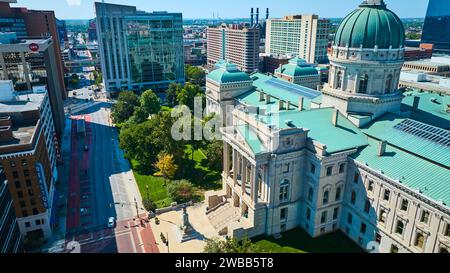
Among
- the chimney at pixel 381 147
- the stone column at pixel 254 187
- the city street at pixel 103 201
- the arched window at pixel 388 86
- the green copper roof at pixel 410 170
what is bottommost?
the city street at pixel 103 201

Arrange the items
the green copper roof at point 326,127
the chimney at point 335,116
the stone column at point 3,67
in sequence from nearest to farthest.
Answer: the green copper roof at point 326,127, the chimney at point 335,116, the stone column at point 3,67

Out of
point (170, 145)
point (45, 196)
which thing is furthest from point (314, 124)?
point (45, 196)

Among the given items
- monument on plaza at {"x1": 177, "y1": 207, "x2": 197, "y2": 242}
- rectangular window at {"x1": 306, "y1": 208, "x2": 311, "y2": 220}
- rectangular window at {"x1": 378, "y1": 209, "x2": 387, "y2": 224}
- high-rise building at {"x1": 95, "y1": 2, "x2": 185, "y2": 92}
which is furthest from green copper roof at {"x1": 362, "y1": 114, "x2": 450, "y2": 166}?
high-rise building at {"x1": 95, "y1": 2, "x2": 185, "y2": 92}

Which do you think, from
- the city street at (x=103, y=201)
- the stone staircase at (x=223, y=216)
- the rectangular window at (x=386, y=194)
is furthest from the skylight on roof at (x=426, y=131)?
the city street at (x=103, y=201)

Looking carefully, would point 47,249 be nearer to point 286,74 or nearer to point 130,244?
point 130,244

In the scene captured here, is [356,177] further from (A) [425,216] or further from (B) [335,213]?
(A) [425,216]

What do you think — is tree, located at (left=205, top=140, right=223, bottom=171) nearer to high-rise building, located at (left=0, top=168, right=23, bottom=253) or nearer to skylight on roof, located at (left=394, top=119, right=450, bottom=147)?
skylight on roof, located at (left=394, top=119, right=450, bottom=147)

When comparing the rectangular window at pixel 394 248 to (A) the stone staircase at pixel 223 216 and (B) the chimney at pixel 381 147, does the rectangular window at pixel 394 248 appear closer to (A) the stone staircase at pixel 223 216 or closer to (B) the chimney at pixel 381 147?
(B) the chimney at pixel 381 147

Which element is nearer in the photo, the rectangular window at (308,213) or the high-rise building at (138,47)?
the rectangular window at (308,213)
